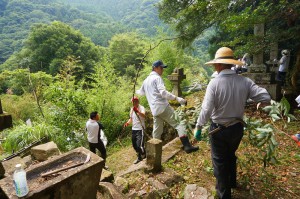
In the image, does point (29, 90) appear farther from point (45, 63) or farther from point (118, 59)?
point (118, 59)

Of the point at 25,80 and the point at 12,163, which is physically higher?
the point at 25,80

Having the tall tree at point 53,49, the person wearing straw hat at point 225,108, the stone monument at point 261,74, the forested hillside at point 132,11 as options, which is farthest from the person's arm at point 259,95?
the forested hillside at point 132,11

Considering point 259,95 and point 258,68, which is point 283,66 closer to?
point 258,68

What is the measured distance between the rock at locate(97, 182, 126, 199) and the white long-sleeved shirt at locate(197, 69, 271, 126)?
1837 mm

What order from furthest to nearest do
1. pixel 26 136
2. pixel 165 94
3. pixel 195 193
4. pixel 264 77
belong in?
pixel 26 136
pixel 264 77
pixel 165 94
pixel 195 193

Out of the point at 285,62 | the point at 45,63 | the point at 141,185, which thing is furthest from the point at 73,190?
the point at 45,63

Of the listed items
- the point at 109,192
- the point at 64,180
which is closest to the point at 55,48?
the point at 109,192

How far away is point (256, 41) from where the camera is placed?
21.1 ft

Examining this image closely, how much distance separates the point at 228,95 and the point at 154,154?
1778 millimetres

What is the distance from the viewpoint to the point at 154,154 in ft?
12.4

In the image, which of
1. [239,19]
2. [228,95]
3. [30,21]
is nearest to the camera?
[228,95]

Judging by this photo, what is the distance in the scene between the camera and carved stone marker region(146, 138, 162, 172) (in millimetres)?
3764

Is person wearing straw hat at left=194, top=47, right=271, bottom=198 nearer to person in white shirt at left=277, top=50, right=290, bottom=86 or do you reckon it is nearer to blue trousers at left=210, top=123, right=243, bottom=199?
blue trousers at left=210, top=123, right=243, bottom=199

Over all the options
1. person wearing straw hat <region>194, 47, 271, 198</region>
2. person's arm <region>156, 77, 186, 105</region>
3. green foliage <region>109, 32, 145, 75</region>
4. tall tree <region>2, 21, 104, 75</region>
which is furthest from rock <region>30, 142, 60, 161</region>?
green foliage <region>109, 32, 145, 75</region>
